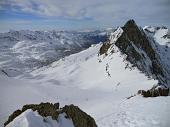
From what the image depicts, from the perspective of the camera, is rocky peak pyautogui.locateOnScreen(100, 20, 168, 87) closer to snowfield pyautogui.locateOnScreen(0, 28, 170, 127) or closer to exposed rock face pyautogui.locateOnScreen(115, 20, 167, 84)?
exposed rock face pyautogui.locateOnScreen(115, 20, 167, 84)

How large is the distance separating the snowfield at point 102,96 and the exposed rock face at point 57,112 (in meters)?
0.56

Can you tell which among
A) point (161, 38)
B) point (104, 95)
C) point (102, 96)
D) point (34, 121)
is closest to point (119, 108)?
point (34, 121)

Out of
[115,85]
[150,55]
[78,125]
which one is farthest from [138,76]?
[78,125]

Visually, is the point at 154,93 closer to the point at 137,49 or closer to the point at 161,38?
the point at 137,49

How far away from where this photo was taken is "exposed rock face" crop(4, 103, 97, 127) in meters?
14.7

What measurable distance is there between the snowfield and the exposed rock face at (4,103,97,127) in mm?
564

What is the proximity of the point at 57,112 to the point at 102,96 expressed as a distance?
112 feet

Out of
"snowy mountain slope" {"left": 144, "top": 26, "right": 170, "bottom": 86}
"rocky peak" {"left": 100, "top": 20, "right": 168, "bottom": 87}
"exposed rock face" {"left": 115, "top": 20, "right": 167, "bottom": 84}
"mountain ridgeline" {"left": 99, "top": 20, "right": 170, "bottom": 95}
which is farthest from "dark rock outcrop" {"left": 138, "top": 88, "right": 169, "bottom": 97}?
"snowy mountain slope" {"left": 144, "top": 26, "right": 170, "bottom": 86}

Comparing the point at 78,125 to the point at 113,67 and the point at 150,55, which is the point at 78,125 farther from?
the point at 150,55

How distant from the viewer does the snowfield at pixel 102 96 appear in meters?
18.8

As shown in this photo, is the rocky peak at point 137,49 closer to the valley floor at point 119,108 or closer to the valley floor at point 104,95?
the valley floor at point 104,95

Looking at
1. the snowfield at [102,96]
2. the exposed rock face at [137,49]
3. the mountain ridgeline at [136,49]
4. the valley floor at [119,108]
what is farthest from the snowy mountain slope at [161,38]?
the valley floor at [119,108]

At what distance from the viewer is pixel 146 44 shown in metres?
103

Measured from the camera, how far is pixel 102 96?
4956 cm
